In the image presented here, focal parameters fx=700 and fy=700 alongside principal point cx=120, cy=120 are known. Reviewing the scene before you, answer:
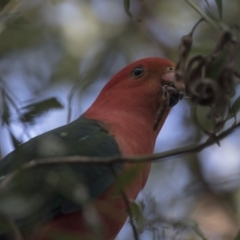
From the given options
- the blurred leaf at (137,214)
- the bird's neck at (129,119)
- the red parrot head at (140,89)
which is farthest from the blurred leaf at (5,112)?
the red parrot head at (140,89)

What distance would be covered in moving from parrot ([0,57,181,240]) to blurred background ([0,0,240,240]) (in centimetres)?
38

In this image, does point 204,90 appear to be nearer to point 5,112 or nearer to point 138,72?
point 5,112

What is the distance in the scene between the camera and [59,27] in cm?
329

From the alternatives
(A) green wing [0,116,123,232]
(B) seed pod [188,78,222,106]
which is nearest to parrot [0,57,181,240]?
(A) green wing [0,116,123,232]

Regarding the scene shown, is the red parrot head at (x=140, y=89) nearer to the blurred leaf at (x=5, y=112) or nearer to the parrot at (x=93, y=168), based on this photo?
the parrot at (x=93, y=168)

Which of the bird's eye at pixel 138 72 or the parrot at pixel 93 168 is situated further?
the bird's eye at pixel 138 72

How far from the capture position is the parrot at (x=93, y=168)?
1.23 meters

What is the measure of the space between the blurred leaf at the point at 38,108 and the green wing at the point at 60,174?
62 millimetres

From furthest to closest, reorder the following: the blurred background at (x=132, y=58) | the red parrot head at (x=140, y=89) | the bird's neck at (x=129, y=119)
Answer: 1. the blurred background at (x=132, y=58)
2. the red parrot head at (x=140, y=89)
3. the bird's neck at (x=129, y=119)

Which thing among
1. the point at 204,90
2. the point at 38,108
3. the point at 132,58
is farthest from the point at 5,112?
the point at 132,58

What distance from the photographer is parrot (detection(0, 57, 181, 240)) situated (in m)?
1.23

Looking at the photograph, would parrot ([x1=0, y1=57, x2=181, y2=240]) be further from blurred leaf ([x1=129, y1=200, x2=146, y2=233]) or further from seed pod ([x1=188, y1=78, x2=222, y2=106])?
seed pod ([x1=188, y1=78, x2=222, y2=106])

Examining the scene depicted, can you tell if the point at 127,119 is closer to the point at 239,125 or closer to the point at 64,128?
the point at 64,128

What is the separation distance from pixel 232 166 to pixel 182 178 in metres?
0.23
